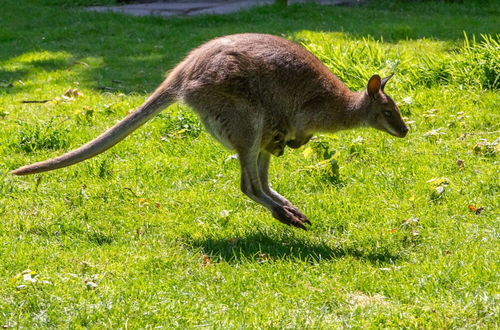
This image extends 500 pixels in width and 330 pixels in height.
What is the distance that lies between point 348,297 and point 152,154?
3.20 metres

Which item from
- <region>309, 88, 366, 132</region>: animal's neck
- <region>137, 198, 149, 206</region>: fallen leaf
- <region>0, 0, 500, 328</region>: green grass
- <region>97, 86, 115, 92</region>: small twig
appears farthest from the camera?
<region>97, 86, 115, 92</region>: small twig

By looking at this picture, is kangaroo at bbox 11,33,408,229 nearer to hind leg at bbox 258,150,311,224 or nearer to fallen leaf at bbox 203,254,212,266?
hind leg at bbox 258,150,311,224

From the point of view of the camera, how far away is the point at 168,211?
5992 mm

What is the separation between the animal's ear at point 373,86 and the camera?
572 cm

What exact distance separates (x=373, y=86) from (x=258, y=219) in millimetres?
1311

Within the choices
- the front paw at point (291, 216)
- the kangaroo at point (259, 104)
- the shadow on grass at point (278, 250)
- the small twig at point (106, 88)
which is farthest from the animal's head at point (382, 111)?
the small twig at point (106, 88)

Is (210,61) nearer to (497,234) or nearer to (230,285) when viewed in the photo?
(230,285)

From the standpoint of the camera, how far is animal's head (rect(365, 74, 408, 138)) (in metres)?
5.85

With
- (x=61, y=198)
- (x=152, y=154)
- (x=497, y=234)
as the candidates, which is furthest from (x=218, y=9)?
(x=497, y=234)

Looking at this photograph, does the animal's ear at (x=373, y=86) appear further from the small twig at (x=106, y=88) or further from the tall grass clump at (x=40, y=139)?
the small twig at (x=106, y=88)

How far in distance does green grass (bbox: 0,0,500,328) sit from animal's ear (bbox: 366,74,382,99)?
0.75 m

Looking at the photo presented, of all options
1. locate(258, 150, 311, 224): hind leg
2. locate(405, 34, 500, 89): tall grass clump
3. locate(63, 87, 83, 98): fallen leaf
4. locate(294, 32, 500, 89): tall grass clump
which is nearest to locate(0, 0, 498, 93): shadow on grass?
locate(63, 87, 83, 98): fallen leaf

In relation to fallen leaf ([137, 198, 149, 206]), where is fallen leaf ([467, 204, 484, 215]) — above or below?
above

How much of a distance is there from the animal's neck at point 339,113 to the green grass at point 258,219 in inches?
21.0
